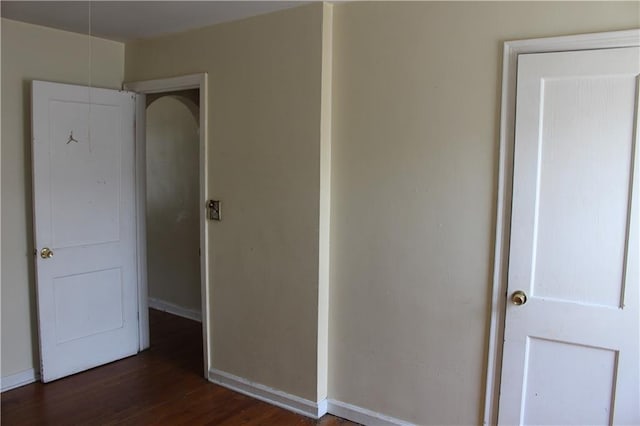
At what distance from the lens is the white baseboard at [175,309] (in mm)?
4688

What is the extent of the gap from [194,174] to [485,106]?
2992mm

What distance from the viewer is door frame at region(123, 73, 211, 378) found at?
3.26 meters

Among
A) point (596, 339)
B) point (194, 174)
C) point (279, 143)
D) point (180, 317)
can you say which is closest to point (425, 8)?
point (279, 143)

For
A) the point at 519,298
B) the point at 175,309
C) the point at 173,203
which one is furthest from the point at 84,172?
the point at 519,298

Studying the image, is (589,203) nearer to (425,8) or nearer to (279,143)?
(425,8)

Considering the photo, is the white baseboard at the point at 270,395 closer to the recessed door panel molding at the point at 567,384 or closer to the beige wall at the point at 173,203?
the recessed door panel molding at the point at 567,384

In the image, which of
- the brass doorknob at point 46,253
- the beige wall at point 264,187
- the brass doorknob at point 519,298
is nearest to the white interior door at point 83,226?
the brass doorknob at point 46,253

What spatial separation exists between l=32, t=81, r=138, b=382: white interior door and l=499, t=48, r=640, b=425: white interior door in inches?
109

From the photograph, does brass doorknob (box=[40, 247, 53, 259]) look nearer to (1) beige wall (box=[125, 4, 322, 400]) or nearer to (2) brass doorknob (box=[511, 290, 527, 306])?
(1) beige wall (box=[125, 4, 322, 400])

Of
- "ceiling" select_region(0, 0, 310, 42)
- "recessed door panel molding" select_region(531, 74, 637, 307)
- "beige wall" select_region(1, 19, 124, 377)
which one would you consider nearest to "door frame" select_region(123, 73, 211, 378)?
"ceiling" select_region(0, 0, 310, 42)

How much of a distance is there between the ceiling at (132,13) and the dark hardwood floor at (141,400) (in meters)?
2.40

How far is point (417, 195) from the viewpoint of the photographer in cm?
255

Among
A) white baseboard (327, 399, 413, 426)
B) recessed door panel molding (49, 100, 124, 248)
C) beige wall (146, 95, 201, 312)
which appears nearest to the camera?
white baseboard (327, 399, 413, 426)

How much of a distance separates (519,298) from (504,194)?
0.49 meters
